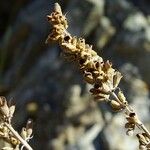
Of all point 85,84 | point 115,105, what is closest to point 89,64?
point 115,105

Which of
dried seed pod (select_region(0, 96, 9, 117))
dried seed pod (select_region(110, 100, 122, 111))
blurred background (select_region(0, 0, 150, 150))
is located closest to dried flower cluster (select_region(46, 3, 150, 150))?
dried seed pod (select_region(110, 100, 122, 111))

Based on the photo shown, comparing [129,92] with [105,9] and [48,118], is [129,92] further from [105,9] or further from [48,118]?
[105,9]

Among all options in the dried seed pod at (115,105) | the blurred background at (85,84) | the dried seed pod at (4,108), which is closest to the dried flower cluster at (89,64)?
the dried seed pod at (115,105)

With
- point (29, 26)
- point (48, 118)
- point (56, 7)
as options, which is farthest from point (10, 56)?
point (56, 7)

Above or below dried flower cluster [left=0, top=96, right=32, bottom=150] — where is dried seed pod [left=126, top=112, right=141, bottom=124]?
above

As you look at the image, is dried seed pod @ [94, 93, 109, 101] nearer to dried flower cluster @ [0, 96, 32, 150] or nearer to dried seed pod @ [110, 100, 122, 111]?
dried seed pod @ [110, 100, 122, 111]

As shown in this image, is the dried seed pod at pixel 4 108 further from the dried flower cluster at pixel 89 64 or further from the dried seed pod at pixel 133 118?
the dried seed pod at pixel 133 118
